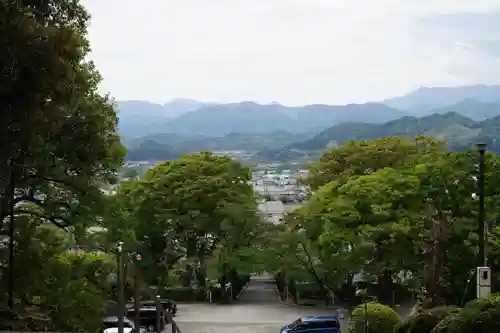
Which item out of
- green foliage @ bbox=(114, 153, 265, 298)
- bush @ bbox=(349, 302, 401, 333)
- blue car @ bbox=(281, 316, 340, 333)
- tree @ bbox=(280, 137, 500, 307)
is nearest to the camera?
bush @ bbox=(349, 302, 401, 333)

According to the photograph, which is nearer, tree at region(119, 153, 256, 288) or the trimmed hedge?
tree at region(119, 153, 256, 288)

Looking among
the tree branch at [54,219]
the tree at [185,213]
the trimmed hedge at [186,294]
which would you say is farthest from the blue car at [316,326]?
the trimmed hedge at [186,294]

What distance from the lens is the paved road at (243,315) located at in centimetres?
2019

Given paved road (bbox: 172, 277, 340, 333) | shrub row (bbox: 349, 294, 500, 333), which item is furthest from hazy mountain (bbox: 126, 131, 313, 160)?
shrub row (bbox: 349, 294, 500, 333)

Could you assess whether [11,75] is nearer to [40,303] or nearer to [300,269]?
[40,303]

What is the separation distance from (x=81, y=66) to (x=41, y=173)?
203 cm

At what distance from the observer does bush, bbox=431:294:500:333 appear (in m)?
7.20

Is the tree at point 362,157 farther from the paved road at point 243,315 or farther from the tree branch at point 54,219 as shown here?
the tree branch at point 54,219

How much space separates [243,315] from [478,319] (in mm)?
15982

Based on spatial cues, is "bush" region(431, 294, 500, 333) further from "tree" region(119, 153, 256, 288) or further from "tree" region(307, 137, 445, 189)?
"tree" region(307, 137, 445, 189)

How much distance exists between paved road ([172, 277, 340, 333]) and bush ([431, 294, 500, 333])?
12345mm

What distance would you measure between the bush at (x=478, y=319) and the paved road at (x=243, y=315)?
12.3m

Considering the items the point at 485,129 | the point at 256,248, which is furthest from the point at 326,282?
the point at 485,129

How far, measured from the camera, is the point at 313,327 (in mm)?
16641
